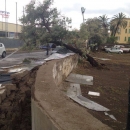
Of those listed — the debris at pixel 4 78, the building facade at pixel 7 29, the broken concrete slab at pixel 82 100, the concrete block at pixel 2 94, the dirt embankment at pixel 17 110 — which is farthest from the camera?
the building facade at pixel 7 29

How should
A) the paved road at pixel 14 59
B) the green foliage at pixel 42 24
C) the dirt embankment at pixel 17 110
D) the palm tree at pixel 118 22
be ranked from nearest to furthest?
1. the dirt embankment at pixel 17 110
2. the green foliage at pixel 42 24
3. the paved road at pixel 14 59
4. the palm tree at pixel 118 22

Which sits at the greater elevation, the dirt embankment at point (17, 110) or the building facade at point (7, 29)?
the building facade at point (7, 29)

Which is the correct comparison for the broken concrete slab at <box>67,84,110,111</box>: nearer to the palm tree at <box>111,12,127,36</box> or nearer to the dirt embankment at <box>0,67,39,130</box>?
the dirt embankment at <box>0,67,39,130</box>

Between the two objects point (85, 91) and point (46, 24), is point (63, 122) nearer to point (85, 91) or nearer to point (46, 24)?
point (85, 91)

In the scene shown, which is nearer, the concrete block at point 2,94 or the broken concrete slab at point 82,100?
the broken concrete slab at point 82,100

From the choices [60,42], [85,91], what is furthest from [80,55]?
[85,91]

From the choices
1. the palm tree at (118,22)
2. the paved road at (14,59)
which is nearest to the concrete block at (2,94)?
the paved road at (14,59)

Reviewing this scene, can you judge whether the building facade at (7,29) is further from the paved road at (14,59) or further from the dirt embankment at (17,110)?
the dirt embankment at (17,110)

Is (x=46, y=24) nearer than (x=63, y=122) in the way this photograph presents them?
No

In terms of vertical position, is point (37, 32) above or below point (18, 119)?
above

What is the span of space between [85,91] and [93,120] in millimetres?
5609

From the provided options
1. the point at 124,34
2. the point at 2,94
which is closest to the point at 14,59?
the point at 2,94

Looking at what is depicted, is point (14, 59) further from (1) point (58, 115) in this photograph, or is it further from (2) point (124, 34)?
(2) point (124, 34)

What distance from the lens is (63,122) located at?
10.1ft
